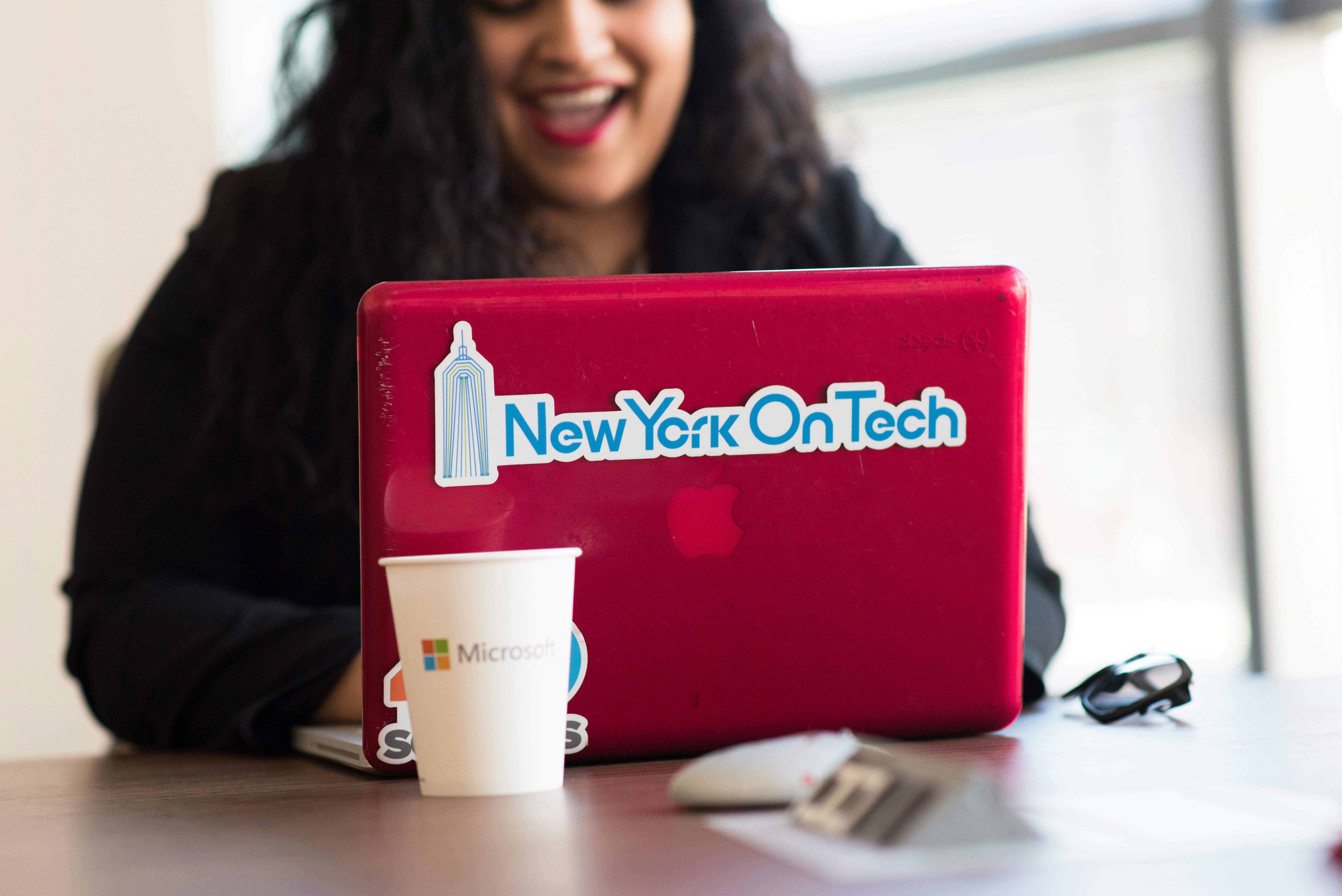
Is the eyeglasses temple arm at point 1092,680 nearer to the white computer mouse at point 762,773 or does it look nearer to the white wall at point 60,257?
the white computer mouse at point 762,773

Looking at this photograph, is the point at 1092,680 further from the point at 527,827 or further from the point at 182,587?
the point at 182,587

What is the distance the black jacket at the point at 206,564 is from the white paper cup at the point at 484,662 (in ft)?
0.87

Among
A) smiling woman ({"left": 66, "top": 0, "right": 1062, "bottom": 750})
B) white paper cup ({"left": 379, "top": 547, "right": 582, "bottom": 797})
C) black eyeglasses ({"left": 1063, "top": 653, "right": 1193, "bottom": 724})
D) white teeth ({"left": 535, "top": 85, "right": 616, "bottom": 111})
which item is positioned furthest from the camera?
white teeth ({"left": 535, "top": 85, "right": 616, "bottom": 111})

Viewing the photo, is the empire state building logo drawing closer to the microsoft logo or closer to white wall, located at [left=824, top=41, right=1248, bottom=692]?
the microsoft logo

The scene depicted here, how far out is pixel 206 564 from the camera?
1270mm

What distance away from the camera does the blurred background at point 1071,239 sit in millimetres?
2570

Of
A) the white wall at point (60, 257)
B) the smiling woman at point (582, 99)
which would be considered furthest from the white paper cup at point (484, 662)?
the white wall at point (60, 257)

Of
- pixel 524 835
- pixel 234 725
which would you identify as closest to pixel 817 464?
pixel 524 835

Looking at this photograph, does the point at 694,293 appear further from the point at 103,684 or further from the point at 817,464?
the point at 103,684

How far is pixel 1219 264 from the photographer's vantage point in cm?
294

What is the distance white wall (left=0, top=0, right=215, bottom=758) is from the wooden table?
1.86 m

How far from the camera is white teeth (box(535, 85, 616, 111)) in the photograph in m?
1.42

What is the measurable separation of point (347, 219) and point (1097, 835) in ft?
3.69

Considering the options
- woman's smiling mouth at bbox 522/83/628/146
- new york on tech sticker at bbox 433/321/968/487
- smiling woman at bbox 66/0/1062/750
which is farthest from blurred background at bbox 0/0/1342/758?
new york on tech sticker at bbox 433/321/968/487
